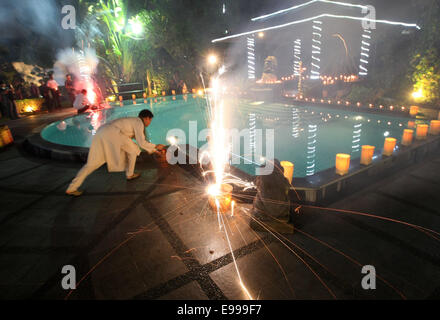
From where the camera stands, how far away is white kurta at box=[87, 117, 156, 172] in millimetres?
4375

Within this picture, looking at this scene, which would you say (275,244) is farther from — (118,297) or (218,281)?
(118,297)

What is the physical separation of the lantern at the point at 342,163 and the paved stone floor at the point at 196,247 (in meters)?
0.52

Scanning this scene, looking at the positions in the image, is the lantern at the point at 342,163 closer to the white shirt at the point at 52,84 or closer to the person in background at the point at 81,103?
the person in background at the point at 81,103

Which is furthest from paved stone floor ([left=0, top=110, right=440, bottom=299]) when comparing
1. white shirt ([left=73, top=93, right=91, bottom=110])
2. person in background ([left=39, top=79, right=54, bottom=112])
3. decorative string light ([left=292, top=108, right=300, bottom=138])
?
person in background ([left=39, top=79, right=54, bottom=112])

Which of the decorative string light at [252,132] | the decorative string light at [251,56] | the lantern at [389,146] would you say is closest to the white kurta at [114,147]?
the decorative string light at [252,132]

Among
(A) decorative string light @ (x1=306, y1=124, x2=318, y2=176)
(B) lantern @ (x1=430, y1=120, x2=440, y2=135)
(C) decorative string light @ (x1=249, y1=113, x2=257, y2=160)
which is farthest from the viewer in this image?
(C) decorative string light @ (x1=249, y1=113, x2=257, y2=160)

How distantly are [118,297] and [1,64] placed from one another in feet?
82.0

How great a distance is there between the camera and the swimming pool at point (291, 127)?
772 centimetres

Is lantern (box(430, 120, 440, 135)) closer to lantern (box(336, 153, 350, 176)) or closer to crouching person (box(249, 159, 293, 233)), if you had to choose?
lantern (box(336, 153, 350, 176))

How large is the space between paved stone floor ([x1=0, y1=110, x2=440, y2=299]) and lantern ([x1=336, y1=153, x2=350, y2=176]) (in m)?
0.52

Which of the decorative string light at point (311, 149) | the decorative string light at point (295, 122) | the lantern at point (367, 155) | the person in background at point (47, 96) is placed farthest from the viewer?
the person in background at point (47, 96)

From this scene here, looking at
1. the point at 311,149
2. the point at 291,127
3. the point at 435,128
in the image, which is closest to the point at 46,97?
the point at 291,127

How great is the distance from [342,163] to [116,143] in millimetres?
4148

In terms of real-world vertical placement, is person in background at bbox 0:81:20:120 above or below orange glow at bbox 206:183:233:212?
above
